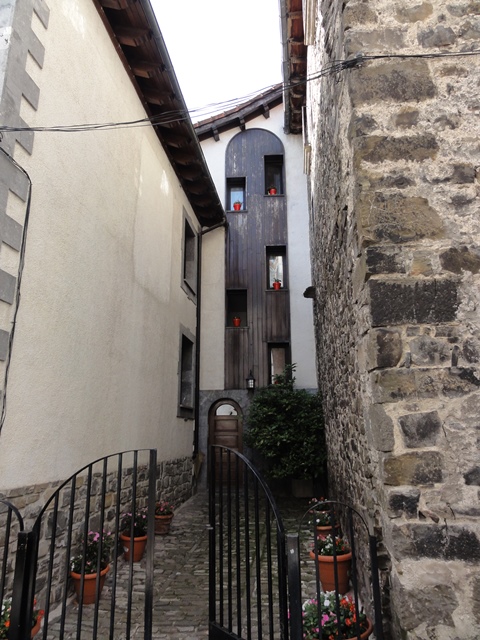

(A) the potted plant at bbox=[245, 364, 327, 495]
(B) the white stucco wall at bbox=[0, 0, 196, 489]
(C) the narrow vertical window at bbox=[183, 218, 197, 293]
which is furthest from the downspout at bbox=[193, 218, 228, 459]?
(B) the white stucco wall at bbox=[0, 0, 196, 489]

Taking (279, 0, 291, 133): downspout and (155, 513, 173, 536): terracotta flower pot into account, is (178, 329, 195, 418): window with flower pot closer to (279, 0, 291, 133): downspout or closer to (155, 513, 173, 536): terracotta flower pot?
(155, 513, 173, 536): terracotta flower pot

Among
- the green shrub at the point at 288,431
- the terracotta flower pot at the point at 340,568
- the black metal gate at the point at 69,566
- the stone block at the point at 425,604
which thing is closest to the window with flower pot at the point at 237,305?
the green shrub at the point at 288,431

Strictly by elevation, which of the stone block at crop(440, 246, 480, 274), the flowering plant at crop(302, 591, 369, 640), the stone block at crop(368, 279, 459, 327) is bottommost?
the flowering plant at crop(302, 591, 369, 640)

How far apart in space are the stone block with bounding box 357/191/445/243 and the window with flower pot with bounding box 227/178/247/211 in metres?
7.60

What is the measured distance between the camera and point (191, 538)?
18.6ft

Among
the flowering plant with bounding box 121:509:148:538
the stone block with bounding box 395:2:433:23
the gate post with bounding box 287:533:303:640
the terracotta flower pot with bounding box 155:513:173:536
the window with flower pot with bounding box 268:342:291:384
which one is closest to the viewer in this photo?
the gate post with bounding box 287:533:303:640

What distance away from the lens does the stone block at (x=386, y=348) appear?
8.71ft

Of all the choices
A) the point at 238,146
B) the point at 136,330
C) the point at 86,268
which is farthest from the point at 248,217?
the point at 86,268

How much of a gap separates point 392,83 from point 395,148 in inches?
19.1

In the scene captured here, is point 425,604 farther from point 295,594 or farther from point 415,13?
point 415,13

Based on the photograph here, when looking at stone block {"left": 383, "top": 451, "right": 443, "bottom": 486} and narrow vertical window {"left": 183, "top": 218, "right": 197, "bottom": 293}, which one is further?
narrow vertical window {"left": 183, "top": 218, "right": 197, "bottom": 293}

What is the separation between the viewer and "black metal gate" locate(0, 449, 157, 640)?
2.19 metres

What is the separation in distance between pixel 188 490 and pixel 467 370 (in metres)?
6.46

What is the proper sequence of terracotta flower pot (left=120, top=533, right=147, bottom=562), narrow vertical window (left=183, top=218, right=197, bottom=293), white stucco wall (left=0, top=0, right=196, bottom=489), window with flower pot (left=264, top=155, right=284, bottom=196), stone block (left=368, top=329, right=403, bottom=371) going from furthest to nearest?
1. window with flower pot (left=264, top=155, right=284, bottom=196)
2. narrow vertical window (left=183, top=218, right=197, bottom=293)
3. terracotta flower pot (left=120, top=533, right=147, bottom=562)
4. white stucco wall (left=0, top=0, right=196, bottom=489)
5. stone block (left=368, top=329, right=403, bottom=371)
